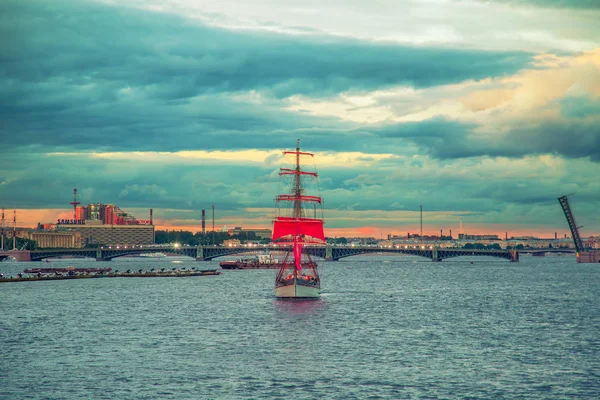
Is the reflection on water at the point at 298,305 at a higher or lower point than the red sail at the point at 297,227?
lower

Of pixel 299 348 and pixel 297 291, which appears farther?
pixel 297 291

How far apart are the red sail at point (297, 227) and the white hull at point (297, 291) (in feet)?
28.8

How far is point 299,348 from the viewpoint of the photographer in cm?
5669

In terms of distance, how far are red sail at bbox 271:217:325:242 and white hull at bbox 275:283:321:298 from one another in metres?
8.78

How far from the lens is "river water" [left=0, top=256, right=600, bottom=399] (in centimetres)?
4253

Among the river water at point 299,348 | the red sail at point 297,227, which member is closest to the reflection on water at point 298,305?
A: the river water at point 299,348

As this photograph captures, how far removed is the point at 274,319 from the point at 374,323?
30.2ft

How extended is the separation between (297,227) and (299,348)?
1893 inches

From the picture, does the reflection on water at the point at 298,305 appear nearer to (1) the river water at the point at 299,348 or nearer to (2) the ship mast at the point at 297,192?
(1) the river water at the point at 299,348

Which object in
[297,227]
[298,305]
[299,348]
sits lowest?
[299,348]

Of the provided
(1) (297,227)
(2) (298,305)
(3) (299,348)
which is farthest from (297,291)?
(3) (299,348)

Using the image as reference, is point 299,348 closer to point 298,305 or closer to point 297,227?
point 298,305

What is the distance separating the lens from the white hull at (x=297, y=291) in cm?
9625

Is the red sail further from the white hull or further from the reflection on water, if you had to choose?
the white hull
